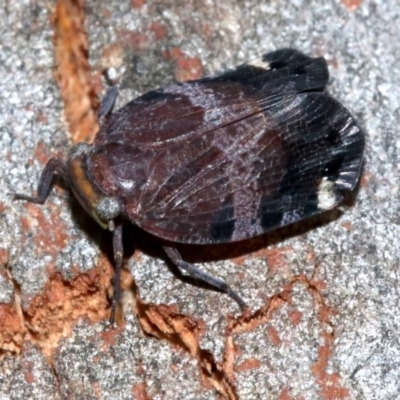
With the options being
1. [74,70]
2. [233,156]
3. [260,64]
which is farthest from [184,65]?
[233,156]

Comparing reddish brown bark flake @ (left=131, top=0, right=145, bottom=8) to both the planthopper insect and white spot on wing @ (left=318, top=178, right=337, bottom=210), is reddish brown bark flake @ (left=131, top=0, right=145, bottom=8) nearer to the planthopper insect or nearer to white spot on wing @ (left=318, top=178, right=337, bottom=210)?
the planthopper insect

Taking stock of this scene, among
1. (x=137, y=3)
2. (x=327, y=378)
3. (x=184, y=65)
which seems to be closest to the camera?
(x=327, y=378)

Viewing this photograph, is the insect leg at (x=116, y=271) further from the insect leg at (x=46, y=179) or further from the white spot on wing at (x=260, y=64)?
the white spot on wing at (x=260, y=64)

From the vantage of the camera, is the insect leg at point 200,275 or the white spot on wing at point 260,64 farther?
the white spot on wing at point 260,64

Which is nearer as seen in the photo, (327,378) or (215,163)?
(327,378)

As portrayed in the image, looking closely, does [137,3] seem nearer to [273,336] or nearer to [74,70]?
[74,70]

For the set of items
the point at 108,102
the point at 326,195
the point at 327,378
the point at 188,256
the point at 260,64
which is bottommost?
the point at 327,378

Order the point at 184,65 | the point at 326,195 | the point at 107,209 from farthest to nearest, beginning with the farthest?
the point at 184,65 < the point at 326,195 < the point at 107,209

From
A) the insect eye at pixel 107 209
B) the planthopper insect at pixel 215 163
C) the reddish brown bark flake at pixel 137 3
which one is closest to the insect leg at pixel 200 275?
the planthopper insect at pixel 215 163
